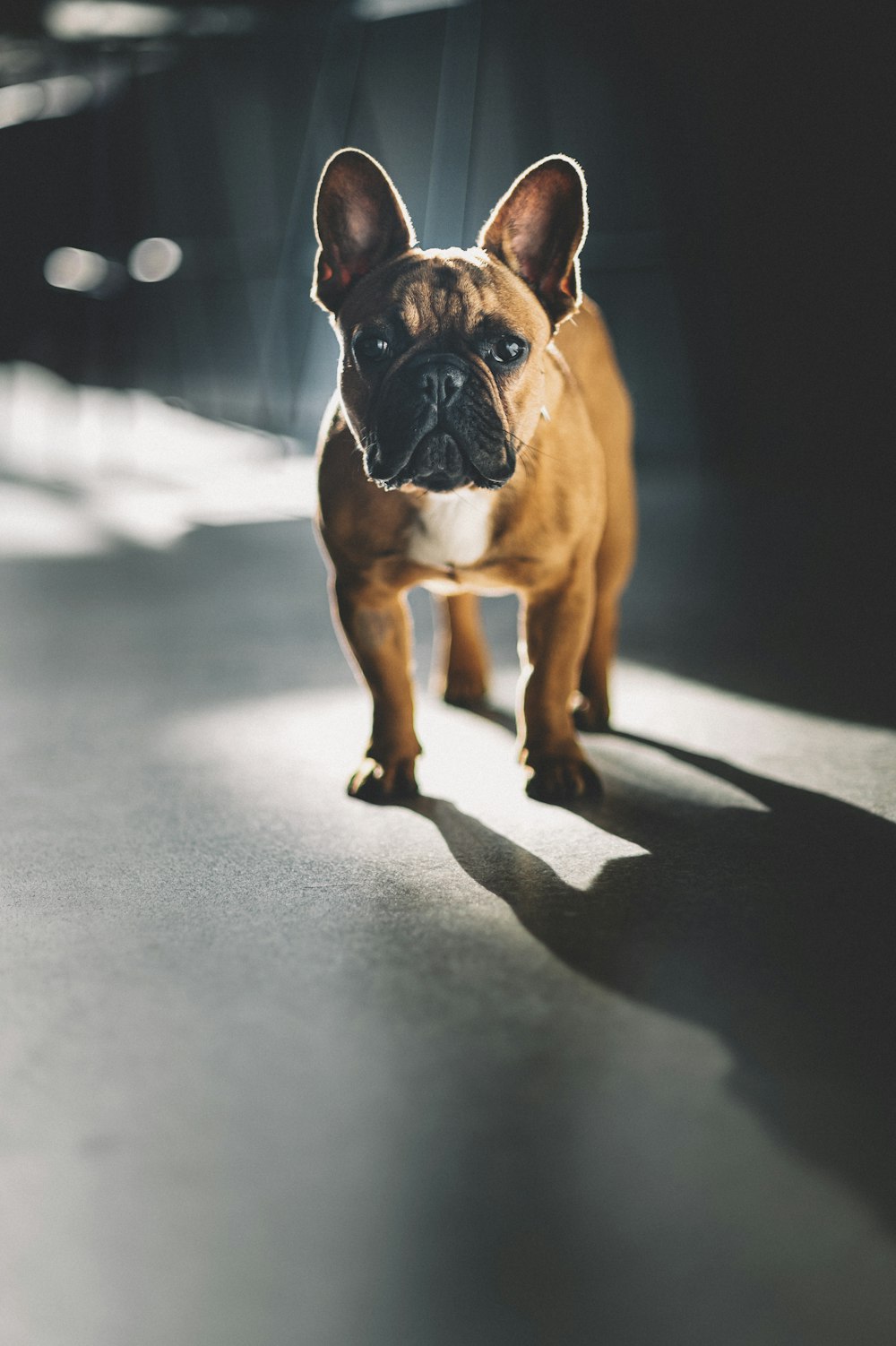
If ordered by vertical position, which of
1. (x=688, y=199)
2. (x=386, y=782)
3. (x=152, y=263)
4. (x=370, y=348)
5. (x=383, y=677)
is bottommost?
(x=386, y=782)

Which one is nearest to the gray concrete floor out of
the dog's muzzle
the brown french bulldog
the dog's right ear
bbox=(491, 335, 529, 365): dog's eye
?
the brown french bulldog

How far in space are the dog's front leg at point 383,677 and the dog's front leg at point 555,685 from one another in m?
0.17

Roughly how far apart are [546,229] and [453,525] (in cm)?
38

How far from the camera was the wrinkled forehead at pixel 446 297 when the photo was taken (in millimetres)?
1435

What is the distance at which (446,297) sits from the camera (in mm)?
1435

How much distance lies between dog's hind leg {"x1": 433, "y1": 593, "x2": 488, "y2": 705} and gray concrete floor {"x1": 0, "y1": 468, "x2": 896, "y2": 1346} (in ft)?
0.26

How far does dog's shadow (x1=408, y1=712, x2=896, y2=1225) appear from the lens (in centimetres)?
105

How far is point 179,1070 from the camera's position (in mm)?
1121

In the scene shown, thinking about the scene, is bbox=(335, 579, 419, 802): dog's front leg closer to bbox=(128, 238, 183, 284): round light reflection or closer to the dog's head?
the dog's head

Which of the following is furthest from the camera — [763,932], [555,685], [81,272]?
[81,272]

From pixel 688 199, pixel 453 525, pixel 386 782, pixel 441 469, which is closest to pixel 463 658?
pixel 386 782

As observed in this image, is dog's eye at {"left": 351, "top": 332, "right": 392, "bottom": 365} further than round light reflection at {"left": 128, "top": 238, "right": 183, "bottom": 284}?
No

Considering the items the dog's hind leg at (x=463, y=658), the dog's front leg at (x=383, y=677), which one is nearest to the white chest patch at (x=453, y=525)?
the dog's front leg at (x=383, y=677)

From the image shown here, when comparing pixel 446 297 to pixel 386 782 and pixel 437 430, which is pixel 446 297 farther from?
pixel 386 782
